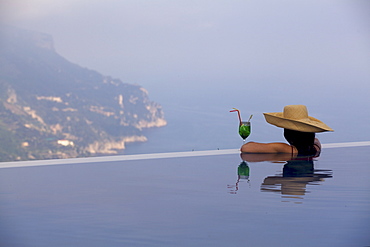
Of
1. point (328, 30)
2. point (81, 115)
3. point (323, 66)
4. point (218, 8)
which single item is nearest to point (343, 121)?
point (323, 66)

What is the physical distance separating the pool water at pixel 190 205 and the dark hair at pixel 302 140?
620mm

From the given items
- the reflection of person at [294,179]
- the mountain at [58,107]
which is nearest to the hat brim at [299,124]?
the reflection of person at [294,179]

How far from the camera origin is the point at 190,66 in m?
75.8

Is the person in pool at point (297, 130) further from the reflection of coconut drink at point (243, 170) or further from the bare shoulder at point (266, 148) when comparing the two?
the reflection of coconut drink at point (243, 170)

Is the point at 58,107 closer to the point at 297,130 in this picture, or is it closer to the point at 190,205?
the point at 297,130

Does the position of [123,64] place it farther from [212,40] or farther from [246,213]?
[246,213]

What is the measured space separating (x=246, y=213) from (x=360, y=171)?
2.04 metres

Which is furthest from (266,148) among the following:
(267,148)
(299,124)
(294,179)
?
(294,179)

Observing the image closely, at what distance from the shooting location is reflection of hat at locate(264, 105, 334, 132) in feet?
17.5

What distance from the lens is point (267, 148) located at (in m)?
5.75

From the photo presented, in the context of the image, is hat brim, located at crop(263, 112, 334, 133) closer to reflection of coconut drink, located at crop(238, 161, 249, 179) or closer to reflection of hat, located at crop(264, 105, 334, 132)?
reflection of hat, located at crop(264, 105, 334, 132)

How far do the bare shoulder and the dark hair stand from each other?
0.08m

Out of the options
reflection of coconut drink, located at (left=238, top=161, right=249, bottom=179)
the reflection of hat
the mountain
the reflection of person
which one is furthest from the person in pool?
the mountain

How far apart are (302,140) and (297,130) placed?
0.19m
